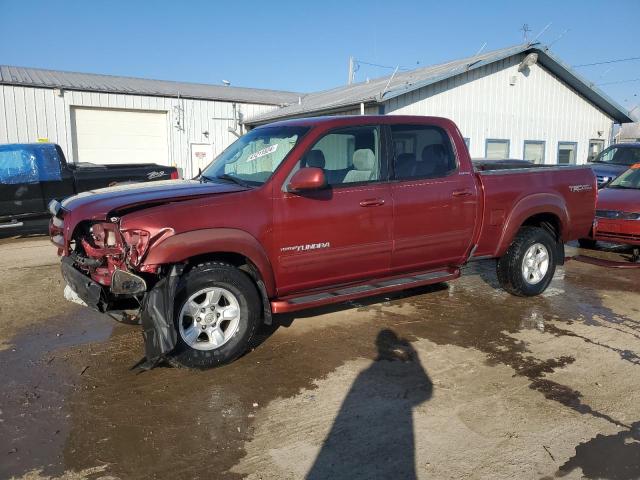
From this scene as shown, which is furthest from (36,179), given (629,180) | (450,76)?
(450,76)

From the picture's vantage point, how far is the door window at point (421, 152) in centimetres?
511

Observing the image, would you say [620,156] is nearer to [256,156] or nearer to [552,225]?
[552,225]

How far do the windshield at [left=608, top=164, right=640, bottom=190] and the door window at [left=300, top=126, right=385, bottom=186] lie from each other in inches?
245

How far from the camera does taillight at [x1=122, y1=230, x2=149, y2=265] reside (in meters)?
3.79

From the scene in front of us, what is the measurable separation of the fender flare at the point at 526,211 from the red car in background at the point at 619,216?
8.53ft

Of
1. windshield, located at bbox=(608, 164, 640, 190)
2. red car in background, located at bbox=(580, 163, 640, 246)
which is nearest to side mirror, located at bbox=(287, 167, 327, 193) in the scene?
red car in background, located at bbox=(580, 163, 640, 246)

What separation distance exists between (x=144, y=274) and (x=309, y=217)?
1.43 metres

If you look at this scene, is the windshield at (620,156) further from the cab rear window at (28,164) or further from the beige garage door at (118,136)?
the beige garage door at (118,136)

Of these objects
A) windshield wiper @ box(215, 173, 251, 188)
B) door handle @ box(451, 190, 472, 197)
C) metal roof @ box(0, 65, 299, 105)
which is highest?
→ metal roof @ box(0, 65, 299, 105)

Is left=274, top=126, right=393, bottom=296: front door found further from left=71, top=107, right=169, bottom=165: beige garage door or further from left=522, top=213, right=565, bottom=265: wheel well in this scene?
left=71, top=107, right=169, bottom=165: beige garage door

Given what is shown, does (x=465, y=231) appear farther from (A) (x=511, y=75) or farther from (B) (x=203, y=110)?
(B) (x=203, y=110)

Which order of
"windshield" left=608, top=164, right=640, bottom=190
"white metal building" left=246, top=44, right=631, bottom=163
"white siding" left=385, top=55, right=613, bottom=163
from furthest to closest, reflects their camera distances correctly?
"white siding" left=385, top=55, right=613, bottom=163 < "white metal building" left=246, top=44, right=631, bottom=163 < "windshield" left=608, top=164, right=640, bottom=190

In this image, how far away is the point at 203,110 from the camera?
71.5 feet

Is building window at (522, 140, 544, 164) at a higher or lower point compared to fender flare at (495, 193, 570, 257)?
higher
